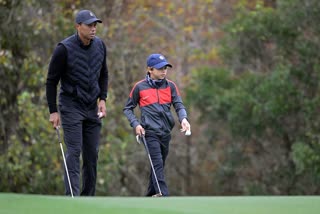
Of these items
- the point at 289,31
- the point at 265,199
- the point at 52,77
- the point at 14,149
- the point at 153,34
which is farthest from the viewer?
the point at 153,34

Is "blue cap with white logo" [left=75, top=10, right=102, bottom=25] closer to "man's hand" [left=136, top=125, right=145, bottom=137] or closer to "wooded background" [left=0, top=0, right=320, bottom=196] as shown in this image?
"man's hand" [left=136, top=125, right=145, bottom=137]

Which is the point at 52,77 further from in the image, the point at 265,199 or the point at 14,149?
the point at 14,149

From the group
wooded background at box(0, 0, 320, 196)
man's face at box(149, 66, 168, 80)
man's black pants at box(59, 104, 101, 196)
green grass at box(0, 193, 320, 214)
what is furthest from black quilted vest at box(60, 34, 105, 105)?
wooded background at box(0, 0, 320, 196)

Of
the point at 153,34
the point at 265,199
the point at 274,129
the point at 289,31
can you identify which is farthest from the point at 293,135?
the point at 265,199

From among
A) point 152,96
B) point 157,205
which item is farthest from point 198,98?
point 157,205

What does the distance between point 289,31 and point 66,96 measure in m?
12.8

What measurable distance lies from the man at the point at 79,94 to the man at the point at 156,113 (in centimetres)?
52

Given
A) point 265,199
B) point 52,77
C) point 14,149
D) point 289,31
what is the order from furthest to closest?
point 289,31
point 14,149
point 52,77
point 265,199

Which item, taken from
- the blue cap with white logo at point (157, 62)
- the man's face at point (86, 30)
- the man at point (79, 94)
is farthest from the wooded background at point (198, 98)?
the man's face at point (86, 30)

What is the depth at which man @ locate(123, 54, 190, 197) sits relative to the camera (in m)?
10.9

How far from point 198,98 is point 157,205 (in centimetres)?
1650

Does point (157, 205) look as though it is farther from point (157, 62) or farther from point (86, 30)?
point (157, 62)

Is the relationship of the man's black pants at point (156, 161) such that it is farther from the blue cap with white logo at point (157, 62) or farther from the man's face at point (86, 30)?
the man's face at point (86, 30)

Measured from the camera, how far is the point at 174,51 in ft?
90.3
